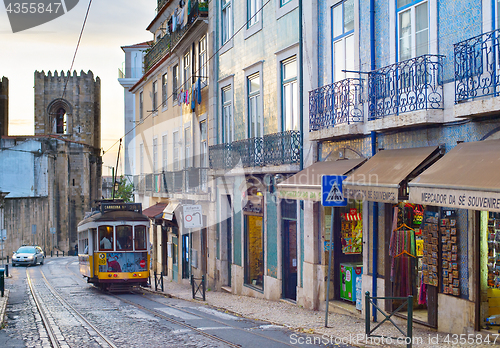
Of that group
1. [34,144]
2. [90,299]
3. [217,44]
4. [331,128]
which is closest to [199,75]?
[217,44]

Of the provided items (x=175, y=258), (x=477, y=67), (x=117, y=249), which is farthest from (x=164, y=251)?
(x=477, y=67)

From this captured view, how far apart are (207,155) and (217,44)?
4110mm

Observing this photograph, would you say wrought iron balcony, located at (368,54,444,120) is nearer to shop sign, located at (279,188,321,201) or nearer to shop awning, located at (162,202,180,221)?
shop sign, located at (279,188,321,201)

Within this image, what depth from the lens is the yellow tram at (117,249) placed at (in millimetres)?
19734

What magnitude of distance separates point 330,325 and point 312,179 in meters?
3.13

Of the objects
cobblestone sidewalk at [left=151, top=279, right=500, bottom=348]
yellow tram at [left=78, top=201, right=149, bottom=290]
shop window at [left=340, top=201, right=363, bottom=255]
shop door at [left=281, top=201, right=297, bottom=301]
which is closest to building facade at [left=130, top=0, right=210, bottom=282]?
yellow tram at [left=78, top=201, right=149, bottom=290]

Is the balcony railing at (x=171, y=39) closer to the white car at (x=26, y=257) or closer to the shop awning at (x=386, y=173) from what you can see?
the shop awning at (x=386, y=173)

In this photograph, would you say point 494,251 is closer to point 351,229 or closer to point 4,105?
point 351,229

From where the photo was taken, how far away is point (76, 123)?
251 feet

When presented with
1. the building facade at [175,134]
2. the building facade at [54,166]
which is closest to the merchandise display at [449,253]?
the building facade at [175,134]

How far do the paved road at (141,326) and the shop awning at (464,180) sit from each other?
2968 mm

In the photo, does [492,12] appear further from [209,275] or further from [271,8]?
[209,275]

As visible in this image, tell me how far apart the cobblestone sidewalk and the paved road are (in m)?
0.36

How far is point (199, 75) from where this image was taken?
73.3 ft
